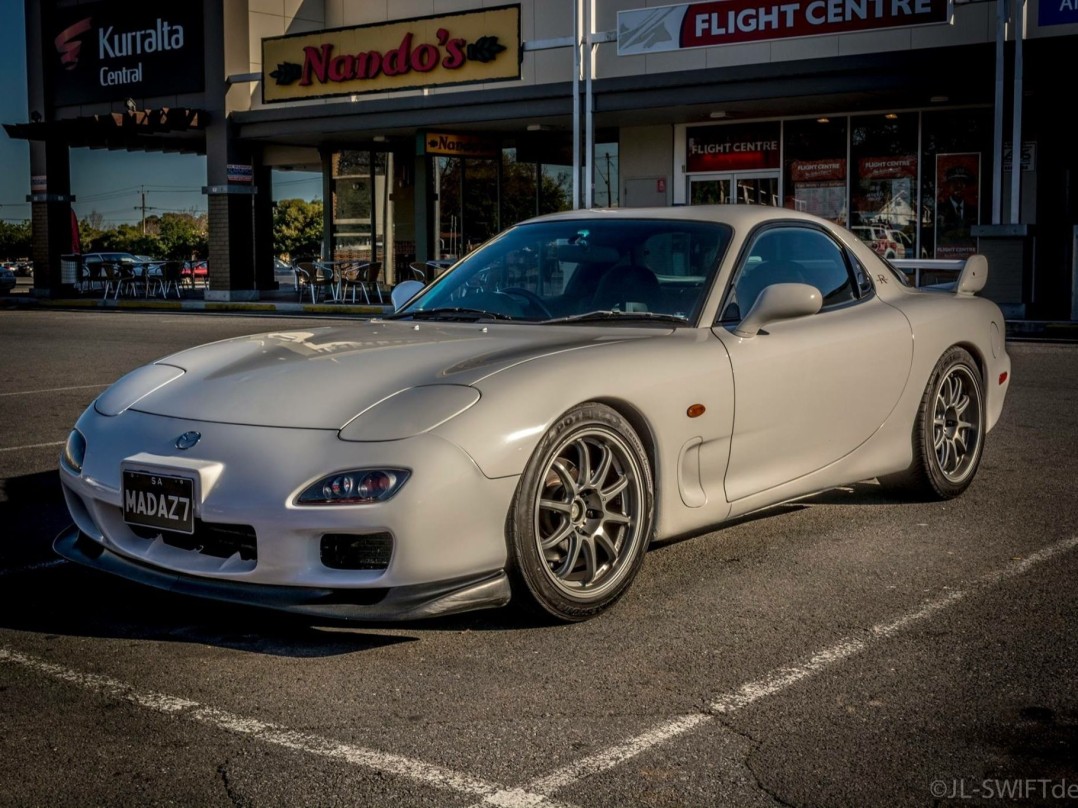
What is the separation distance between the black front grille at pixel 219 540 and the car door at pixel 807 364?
1837 mm

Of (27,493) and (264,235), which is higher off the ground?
(264,235)

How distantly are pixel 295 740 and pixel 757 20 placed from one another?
20033mm

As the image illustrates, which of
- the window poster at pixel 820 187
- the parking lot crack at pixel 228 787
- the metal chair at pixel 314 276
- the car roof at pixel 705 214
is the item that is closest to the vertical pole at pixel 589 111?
the window poster at pixel 820 187

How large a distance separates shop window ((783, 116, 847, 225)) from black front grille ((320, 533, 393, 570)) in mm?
19894

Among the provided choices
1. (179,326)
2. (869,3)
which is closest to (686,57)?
(869,3)

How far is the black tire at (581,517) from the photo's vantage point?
13.2ft

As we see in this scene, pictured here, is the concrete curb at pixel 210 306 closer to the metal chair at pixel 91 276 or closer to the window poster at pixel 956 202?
the metal chair at pixel 91 276

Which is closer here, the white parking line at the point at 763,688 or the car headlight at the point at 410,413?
the white parking line at the point at 763,688

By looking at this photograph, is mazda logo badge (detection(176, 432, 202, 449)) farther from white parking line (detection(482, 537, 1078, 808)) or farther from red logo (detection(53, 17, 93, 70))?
red logo (detection(53, 17, 93, 70))

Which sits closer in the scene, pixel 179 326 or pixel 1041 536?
pixel 1041 536

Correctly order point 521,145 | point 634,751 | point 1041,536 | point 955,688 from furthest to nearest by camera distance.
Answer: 1. point 521,145
2. point 1041,536
3. point 955,688
4. point 634,751

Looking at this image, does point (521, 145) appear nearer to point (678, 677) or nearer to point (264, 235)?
point (264, 235)

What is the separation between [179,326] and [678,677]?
17981 millimetres

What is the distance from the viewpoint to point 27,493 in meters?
6.35
